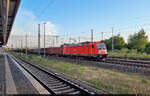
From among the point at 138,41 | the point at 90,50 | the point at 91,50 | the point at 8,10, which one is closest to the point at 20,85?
the point at 8,10

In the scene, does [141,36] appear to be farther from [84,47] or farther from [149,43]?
[84,47]

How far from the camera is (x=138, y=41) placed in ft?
198

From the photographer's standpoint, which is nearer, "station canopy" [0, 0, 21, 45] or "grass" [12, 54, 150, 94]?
"grass" [12, 54, 150, 94]

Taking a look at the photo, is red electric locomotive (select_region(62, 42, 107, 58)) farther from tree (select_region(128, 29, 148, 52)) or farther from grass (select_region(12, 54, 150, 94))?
tree (select_region(128, 29, 148, 52))

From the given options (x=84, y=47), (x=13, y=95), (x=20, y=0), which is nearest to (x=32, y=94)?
(x=13, y=95)

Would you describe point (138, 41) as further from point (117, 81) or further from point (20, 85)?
point (20, 85)

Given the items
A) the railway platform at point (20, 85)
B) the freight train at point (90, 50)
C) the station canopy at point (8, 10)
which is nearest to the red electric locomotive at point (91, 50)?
the freight train at point (90, 50)

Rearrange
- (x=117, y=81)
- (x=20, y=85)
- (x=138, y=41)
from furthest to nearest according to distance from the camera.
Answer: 1. (x=138, y=41)
2. (x=117, y=81)
3. (x=20, y=85)

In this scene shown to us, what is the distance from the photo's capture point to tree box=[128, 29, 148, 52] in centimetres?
6000

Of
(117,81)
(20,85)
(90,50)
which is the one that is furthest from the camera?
(90,50)

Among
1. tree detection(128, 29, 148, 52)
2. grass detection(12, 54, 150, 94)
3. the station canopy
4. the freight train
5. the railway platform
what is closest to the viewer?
the railway platform

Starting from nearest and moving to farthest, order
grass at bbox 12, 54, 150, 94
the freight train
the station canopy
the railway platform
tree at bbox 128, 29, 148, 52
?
the railway platform < grass at bbox 12, 54, 150, 94 < the station canopy < the freight train < tree at bbox 128, 29, 148, 52

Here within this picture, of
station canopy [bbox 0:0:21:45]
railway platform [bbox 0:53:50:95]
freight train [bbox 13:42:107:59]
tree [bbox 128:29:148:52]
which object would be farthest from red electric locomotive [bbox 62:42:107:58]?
tree [bbox 128:29:148:52]

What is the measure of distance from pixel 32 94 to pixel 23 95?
0.38m
